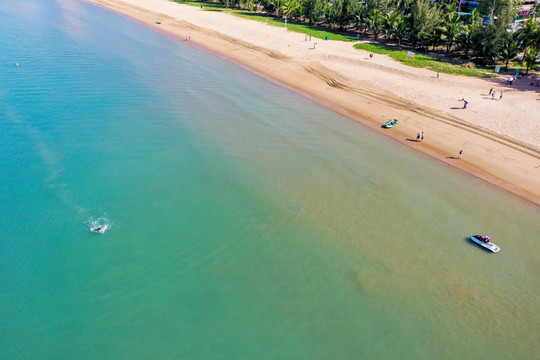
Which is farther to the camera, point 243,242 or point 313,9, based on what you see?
point 313,9

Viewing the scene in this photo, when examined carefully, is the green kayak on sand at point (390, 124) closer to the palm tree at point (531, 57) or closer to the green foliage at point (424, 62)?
the green foliage at point (424, 62)

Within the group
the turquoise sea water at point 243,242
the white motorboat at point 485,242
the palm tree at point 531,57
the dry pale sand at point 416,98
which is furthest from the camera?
the palm tree at point 531,57

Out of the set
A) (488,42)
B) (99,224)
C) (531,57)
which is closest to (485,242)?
(99,224)

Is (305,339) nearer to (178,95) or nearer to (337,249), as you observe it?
(337,249)

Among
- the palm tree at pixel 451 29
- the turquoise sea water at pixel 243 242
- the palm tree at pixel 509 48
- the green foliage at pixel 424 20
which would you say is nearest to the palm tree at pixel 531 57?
the palm tree at pixel 509 48

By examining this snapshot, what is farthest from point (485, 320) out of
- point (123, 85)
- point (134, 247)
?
point (123, 85)

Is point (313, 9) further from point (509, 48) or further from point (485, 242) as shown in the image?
point (485, 242)

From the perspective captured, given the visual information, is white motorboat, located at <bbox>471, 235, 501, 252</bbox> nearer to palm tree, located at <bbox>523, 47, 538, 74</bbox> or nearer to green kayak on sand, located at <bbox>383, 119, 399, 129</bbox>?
green kayak on sand, located at <bbox>383, 119, 399, 129</bbox>
